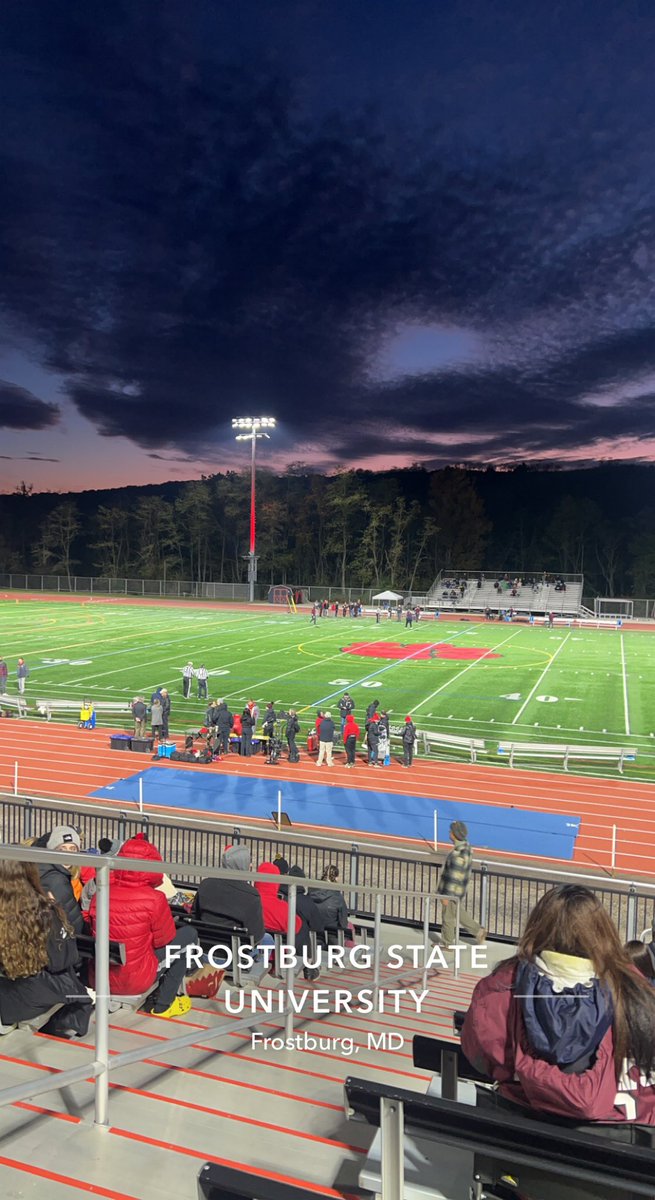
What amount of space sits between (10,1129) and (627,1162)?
216 centimetres

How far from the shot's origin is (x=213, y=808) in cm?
1677

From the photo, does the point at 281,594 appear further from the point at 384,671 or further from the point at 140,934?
the point at 140,934

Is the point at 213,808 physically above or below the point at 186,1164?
below

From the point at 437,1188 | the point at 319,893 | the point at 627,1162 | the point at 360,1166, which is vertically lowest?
the point at 319,893

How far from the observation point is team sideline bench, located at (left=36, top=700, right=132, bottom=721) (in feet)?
79.5

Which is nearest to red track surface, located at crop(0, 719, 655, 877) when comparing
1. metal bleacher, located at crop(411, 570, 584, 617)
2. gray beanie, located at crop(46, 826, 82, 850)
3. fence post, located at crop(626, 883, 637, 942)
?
fence post, located at crop(626, 883, 637, 942)

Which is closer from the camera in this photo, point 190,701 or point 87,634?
point 190,701

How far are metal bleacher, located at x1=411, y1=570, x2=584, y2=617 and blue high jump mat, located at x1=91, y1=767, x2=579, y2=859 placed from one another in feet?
184

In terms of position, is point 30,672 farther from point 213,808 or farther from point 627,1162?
point 627,1162

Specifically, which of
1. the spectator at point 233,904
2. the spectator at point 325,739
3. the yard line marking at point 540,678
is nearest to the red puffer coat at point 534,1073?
the spectator at point 233,904

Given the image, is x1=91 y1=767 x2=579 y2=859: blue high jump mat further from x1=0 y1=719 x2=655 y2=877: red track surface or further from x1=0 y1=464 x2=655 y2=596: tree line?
x1=0 y1=464 x2=655 y2=596: tree line

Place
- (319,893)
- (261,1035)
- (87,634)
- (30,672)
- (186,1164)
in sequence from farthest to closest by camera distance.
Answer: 1. (87,634)
2. (30,672)
3. (319,893)
4. (261,1035)
5. (186,1164)

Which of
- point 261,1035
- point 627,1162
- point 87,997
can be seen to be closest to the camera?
point 627,1162

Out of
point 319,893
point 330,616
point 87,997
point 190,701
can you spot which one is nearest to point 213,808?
point 319,893
